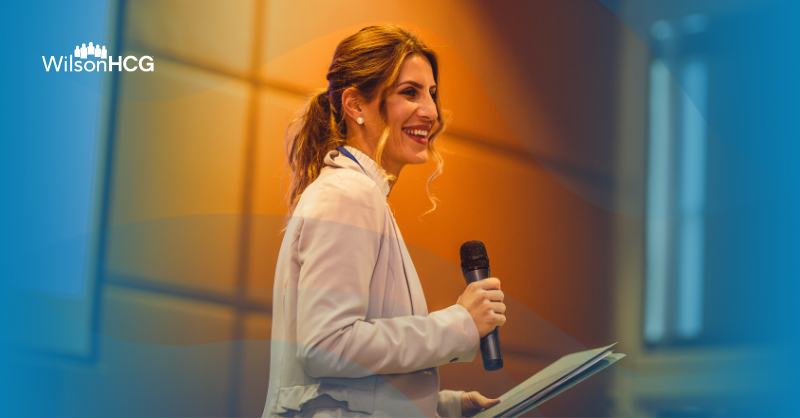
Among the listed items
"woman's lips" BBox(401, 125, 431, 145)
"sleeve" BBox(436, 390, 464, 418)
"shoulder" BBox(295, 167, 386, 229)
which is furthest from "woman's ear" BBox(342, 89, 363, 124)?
"sleeve" BBox(436, 390, 464, 418)

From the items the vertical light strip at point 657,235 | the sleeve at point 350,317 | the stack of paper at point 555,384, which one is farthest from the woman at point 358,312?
the vertical light strip at point 657,235

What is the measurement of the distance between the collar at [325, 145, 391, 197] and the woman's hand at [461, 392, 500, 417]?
0.53 m

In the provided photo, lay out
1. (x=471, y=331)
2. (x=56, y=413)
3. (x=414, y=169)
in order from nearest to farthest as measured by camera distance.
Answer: (x=471, y=331)
(x=56, y=413)
(x=414, y=169)

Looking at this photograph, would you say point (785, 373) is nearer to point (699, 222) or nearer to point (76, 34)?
point (699, 222)

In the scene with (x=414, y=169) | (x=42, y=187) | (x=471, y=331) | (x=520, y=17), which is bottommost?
(x=471, y=331)

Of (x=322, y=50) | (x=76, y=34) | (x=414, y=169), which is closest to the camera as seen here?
(x=76, y=34)

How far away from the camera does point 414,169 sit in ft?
6.82

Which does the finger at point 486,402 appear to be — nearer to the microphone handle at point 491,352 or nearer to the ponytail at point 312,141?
the microphone handle at point 491,352

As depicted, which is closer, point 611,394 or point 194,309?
point 194,309

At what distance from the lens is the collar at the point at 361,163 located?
1248 mm

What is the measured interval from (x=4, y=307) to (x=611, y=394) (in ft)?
7.20

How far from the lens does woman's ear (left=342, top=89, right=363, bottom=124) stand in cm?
138

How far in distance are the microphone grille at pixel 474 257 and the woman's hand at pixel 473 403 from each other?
32 centimetres

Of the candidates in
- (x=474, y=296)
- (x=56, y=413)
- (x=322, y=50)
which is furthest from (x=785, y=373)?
(x=56, y=413)
